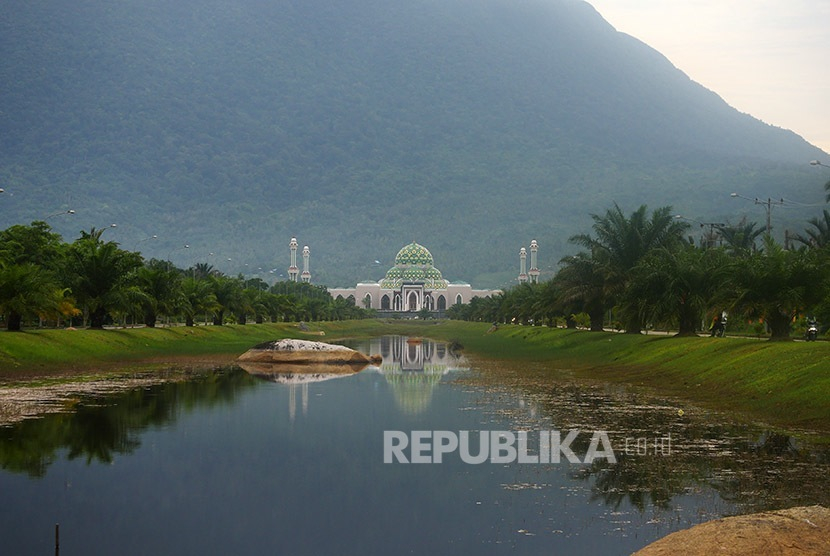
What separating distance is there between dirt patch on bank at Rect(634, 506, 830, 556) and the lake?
5.74 feet

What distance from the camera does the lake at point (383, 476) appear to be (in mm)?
14859

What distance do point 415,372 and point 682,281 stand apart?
13095 mm

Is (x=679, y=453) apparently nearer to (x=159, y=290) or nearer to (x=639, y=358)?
(x=639, y=358)

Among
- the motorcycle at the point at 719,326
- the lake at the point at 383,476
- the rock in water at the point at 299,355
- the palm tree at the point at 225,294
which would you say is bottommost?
the lake at the point at 383,476

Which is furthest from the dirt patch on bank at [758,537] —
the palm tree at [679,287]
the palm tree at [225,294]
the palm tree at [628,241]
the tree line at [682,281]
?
the palm tree at [225,294]

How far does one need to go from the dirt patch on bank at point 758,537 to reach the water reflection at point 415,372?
1692cm

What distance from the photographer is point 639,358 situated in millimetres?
46250

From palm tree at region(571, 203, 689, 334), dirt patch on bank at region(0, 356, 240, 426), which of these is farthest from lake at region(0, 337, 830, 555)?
palm tree at region(571, 203, 689, 334)

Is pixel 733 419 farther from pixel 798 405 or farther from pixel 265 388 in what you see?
pixel 265 388

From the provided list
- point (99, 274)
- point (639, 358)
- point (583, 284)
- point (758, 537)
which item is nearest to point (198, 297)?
point (99, 274)

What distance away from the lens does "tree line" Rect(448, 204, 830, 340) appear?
3747 cm

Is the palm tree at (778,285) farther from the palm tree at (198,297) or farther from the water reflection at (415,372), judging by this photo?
the palm tree at (198,297)

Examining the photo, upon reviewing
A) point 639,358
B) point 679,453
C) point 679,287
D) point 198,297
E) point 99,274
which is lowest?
point 679,453

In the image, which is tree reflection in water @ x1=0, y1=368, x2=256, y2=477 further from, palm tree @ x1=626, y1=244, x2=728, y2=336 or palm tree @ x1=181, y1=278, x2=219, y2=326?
palm tree @ x1=181, y1=278, x2=219, y2=326
